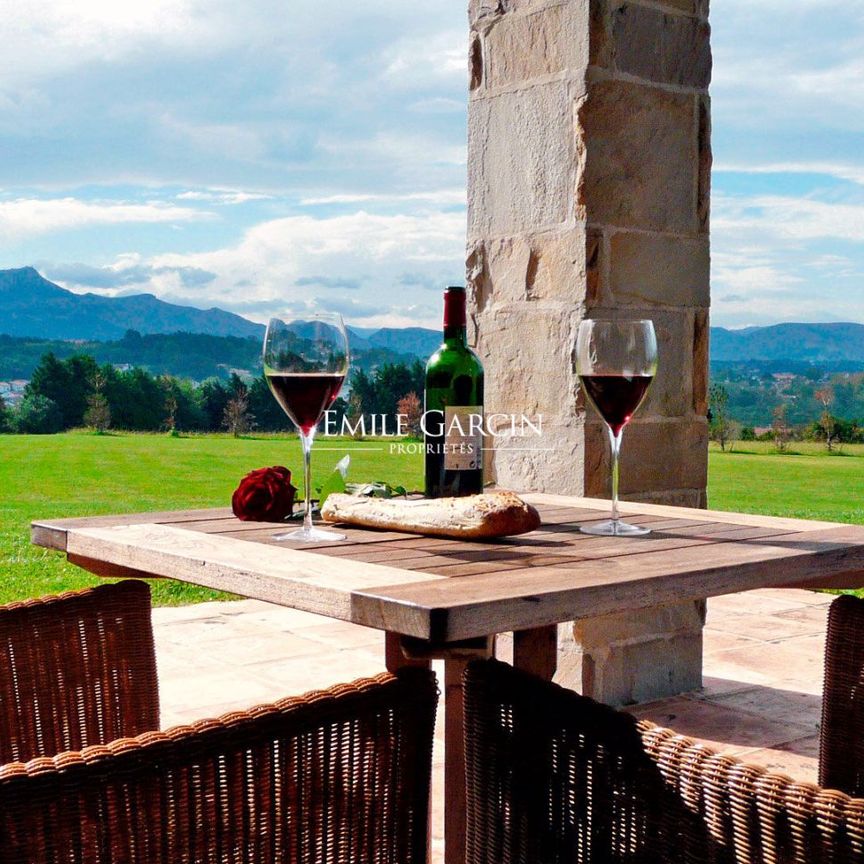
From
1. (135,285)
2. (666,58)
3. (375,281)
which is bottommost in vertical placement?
(375,281)

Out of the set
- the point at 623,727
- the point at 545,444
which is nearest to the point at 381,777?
the point at 623,727

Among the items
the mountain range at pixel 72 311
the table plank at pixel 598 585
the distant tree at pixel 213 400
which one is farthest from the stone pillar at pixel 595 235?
the mountain range at pixel 72 311

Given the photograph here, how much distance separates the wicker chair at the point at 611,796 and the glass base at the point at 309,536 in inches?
15.7

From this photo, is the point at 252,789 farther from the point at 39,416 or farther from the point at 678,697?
the point at 39,416

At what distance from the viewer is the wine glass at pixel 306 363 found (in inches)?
61.8

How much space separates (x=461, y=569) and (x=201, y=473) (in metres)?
19.3

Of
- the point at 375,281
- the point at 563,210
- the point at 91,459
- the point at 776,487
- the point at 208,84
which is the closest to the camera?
the point at 563,210

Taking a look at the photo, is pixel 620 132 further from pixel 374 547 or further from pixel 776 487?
pixel 776 487

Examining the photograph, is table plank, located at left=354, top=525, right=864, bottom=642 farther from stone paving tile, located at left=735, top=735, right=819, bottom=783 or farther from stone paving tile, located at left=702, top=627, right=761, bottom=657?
stone paving tile, located at left=702, top=627, right=761, bottom=657

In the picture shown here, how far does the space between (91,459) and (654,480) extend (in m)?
19.6

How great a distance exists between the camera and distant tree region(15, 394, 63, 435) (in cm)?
2447

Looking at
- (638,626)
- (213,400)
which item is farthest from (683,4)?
(213,400)

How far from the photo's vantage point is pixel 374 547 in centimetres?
159

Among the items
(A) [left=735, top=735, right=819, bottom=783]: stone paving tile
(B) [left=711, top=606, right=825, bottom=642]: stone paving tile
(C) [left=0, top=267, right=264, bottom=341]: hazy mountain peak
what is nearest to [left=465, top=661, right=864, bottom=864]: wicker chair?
(A) [left=735, top=735, right=819, bottom=783]: stone paving tile
